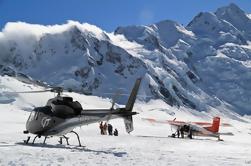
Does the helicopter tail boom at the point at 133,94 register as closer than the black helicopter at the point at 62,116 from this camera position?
No

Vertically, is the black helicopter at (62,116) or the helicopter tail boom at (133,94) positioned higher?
the helicopter tail boom at (133,94)

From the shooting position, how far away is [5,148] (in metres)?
21.2

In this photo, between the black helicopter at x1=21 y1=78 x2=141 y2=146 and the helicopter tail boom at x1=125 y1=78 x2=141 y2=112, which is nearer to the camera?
the black helicopter at x1=21 y1=78 x2=141 y2=146

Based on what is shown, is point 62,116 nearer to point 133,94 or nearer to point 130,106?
point 130,106

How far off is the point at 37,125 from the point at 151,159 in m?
8.32

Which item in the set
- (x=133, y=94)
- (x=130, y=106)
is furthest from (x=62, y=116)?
(x=133, y=94)

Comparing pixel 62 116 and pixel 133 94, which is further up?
pixel 133 94

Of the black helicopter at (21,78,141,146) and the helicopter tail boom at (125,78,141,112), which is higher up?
the helicopter tail boom at (125,78,141,112)

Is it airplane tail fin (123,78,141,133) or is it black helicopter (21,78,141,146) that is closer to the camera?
black helicopter (21,78,141,146)

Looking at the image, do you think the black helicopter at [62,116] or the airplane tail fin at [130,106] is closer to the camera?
the black helicopter at [62,116]

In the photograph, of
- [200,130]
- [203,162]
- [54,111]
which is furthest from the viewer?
[200,130]

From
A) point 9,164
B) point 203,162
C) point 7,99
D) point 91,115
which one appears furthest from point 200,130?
point 7,99

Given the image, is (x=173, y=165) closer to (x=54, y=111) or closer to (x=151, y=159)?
(x=151, y=159)

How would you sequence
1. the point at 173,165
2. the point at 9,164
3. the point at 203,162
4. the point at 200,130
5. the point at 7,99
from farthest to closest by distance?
the point at 7,99, the point at 200,130, the point at 203,162, the point at 173,165, the point at 9,164
